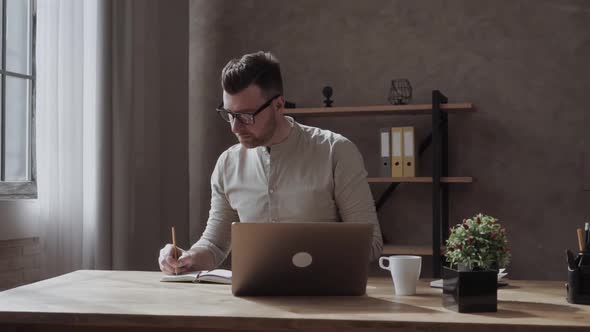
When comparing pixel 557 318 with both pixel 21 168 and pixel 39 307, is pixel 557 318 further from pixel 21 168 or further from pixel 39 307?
pixel 21 168

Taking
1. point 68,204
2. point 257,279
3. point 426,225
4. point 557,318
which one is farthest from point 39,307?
point 426,225

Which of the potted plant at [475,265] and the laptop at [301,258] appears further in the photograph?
the laptop at [301,258]

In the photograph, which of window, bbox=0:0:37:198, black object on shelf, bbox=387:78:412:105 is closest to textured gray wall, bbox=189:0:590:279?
black object on shelf, bbox=387:78:412:105

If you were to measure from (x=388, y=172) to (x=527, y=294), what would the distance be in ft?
6.91

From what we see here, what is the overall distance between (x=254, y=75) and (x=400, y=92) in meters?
1.77

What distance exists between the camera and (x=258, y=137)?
2.47 m

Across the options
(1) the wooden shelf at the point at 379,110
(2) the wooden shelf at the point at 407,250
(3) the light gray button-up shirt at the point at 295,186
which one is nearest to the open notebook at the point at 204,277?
(3) the light gray button-up shirt at the point at 295,186

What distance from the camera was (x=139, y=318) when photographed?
1.58 meters

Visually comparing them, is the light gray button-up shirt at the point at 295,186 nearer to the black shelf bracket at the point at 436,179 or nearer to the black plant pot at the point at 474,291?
the black plant pot at the point at 474,291

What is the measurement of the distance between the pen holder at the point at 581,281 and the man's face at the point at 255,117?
3.66ft

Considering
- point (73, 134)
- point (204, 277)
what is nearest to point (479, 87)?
point (73, 134)

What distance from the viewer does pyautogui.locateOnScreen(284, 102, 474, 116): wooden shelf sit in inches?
152

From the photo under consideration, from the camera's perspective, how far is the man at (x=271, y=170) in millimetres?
2414

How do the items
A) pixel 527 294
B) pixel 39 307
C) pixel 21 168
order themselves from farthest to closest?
pixel 21 168 < pixel 527 294 < pixel 39 307
